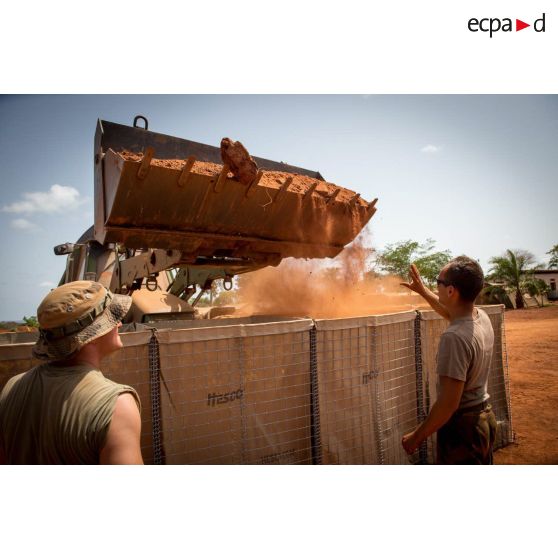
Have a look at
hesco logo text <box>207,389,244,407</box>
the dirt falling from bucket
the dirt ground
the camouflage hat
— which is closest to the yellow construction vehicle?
the dirt falling from bucket

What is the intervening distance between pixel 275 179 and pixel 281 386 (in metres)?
2.56

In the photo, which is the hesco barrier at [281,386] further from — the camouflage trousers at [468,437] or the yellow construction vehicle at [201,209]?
the yellow construction vehicle at [201,209]

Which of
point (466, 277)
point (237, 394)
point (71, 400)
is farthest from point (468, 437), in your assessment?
point (71, 400)

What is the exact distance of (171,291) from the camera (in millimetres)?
7328

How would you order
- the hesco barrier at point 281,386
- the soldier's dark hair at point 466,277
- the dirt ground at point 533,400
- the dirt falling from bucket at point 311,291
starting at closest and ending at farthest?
1. the soldier's dark hair at point 466,277
2. the hesco barrier at point 281,386
3. the dirt ground at point 533,400
4. the dirt falling from bucket at point 311,291

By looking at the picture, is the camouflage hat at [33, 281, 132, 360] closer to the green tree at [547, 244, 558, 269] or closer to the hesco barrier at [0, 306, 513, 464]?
the hesco barrier at [0, 306, 513, 464]

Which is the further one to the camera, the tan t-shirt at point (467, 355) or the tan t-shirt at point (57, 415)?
the tan t-shirt at point (467, 355)

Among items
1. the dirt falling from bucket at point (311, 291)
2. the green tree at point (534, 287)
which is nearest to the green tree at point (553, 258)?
the green tree at point (534, 287)

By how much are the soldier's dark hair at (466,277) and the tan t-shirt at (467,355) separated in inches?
6.2

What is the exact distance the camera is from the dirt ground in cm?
436

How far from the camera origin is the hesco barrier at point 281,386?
99.7 inches

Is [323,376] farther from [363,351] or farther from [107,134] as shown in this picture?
[107,134]

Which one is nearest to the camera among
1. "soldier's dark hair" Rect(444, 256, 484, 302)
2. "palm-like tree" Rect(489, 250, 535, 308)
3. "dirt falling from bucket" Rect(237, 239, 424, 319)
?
"soldier's dark hair" Rect(444, 256, 484, 302)

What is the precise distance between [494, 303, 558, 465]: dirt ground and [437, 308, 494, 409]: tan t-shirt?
2694mm
